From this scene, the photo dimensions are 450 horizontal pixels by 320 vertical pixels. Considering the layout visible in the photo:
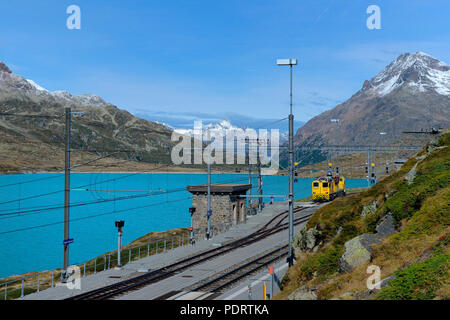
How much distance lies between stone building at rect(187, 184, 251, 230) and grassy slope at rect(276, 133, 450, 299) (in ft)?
80.2

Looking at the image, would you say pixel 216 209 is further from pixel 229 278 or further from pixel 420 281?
pixel 420 281

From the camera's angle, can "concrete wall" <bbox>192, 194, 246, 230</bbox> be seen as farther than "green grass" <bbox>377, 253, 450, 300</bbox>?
Yes

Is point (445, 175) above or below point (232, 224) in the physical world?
above

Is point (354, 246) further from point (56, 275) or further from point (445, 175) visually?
point (56, 275)

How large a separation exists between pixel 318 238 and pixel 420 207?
795cm

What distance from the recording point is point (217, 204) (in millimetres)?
52906

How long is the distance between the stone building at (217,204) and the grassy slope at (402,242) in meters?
24.4

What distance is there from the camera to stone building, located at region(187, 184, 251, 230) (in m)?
51.5

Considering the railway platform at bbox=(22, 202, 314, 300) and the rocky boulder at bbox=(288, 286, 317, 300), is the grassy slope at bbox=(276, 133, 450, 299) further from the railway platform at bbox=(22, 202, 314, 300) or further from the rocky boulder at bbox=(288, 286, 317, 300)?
the railway platform at bbox=(22, 202, 314, 300)
